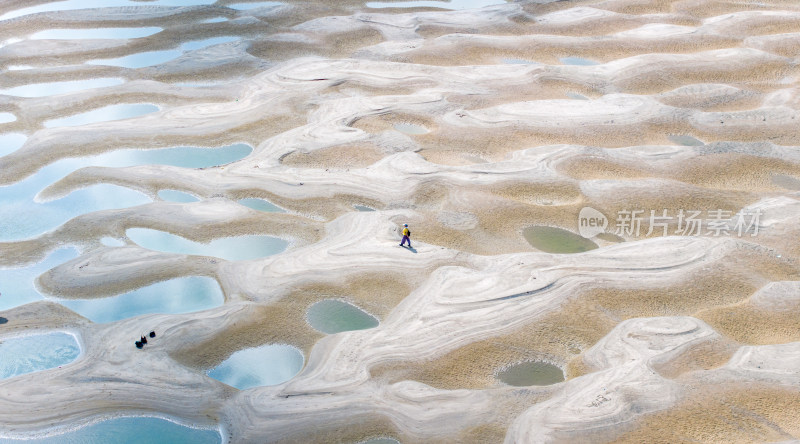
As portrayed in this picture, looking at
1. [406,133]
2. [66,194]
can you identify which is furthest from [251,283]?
[406,133]

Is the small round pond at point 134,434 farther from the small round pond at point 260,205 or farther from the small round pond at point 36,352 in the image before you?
the small round pond at point 260,205

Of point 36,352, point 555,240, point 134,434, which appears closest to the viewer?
point 134,434

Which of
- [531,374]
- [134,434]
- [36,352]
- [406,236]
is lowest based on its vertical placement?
[134,434]

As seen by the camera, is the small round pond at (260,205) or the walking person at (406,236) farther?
the small round pond at (260,205)

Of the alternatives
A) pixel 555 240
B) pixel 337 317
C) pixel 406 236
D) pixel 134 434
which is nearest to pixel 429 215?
pixel 406 236

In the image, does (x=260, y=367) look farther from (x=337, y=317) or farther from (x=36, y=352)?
(x=36, y=352)

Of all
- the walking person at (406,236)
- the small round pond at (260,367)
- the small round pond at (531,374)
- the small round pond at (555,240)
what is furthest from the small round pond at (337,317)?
the small round pond at (555,240)

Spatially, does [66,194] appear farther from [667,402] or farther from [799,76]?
[799,76]

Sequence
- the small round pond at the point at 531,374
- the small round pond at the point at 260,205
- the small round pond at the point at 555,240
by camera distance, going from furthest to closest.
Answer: the small round pond at the point at 260,205, the small round pond at the point at 555,240, the small round pond at the point at 531,374
